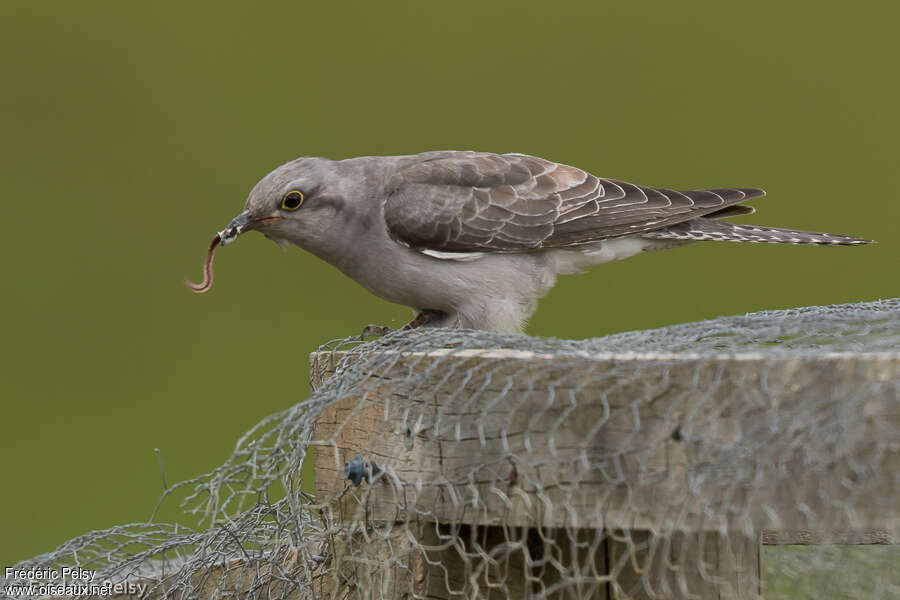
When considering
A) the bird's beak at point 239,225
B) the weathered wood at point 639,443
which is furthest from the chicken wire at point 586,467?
the bird's beak at point 239,225

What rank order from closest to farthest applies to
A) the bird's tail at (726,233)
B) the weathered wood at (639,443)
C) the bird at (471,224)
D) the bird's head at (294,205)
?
the weathered wood at (639,443)
the bird's head at (294,205)
the bird at (471,224)
the bird's tail at (726,233)

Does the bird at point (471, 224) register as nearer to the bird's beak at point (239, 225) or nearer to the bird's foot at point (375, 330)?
the bird's beak at point (239, 225)

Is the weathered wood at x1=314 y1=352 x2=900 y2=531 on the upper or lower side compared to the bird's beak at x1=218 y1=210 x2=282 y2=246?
lower

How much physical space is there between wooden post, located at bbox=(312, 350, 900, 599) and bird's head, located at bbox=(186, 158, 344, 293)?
1.88 meters

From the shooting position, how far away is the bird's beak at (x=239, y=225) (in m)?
3.75

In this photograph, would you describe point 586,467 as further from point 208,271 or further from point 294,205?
point 294,205

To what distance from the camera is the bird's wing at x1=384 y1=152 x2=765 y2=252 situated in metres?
4.22

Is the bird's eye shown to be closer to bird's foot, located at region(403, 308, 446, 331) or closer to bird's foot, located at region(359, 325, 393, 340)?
bird's foot, located at region(359, 325, 393, 340)

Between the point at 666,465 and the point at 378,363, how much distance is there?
72cm

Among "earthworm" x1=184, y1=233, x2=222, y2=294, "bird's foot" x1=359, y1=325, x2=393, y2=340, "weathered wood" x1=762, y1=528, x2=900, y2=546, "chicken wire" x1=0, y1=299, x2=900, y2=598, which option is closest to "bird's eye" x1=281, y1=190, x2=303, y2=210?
"earthworm" x1=184, y1=233, x2=222, y2=294

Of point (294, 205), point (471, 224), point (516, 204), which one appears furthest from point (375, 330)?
point (516, 204)

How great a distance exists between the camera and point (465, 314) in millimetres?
4156

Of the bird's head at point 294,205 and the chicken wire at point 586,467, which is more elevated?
the bird's head at point 294,205

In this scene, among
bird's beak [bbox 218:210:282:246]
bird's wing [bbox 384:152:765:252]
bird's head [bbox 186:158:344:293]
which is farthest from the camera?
bird's wing [bbox 384:152:765:252]
